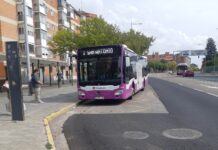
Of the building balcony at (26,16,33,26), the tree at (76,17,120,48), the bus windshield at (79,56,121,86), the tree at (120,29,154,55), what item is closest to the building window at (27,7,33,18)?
the building balcony at (26,16,33,26)

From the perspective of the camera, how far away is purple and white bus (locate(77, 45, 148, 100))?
18.5 metres

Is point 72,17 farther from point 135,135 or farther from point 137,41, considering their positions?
point 135,135

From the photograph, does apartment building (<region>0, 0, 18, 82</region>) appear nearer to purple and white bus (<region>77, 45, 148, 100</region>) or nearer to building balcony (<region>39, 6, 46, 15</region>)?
building balcony (<region>39, 6, 46, 15</region>)

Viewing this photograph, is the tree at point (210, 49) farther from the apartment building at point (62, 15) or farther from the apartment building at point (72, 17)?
the apartment building at point (62, 15)

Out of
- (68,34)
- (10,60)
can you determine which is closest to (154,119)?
(10,60)

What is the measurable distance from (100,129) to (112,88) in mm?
7397

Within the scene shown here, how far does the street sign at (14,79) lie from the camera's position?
476 inches

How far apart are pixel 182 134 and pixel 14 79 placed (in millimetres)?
5817

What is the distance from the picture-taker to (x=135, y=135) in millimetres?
9930

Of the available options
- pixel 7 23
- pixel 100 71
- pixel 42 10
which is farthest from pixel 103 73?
pixel 42 10

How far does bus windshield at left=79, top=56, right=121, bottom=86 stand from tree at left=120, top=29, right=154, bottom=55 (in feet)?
106

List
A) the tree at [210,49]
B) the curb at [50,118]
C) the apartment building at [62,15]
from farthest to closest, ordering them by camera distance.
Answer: the tree at [210,49] → the apartment building at [62,15] → the curb at [50,118]

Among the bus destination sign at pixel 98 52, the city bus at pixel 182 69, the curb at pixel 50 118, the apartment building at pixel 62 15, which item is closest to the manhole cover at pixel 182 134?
the curb at pixel 50 118

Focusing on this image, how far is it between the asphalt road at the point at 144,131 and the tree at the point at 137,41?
37.9m
